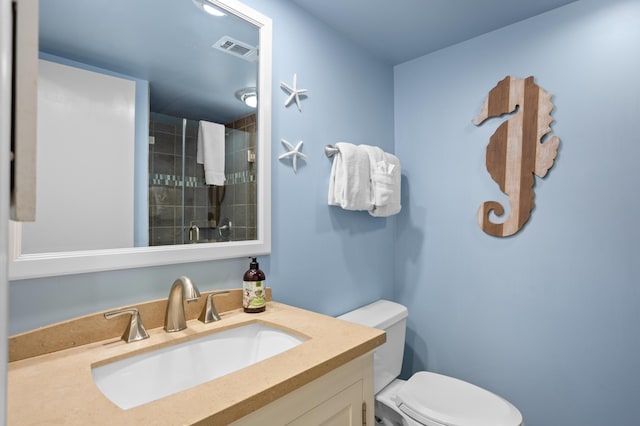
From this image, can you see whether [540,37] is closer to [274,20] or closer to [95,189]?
[274,20]

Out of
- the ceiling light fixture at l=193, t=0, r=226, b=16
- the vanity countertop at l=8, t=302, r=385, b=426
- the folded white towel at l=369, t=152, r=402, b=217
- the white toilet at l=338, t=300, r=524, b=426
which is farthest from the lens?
the folded white towel at l=369, t=152, r=402, b=217

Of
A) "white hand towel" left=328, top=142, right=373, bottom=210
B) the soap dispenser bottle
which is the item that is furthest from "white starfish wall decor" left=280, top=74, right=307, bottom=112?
the soap dispenser bottle

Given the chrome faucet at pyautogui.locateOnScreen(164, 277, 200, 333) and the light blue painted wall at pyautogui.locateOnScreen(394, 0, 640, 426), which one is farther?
the light blue painted wall at pyautogui.locateOnScreen(394, 0, 640, 426)

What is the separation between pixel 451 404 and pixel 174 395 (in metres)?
1.19

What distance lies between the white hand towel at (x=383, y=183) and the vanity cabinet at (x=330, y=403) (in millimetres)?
893

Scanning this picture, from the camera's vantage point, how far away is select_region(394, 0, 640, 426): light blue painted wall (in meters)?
1.41

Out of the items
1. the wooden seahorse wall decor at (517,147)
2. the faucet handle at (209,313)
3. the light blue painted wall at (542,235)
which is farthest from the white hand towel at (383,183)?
the faucet handle at (209,313)

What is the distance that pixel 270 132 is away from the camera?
4.46ft

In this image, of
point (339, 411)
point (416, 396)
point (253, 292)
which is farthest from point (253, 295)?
point (416, 396)

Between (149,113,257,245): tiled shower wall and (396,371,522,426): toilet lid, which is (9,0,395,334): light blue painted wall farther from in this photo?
(396,371,522,426): toilet lid

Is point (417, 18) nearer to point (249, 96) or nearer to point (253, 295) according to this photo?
point (249, 96)

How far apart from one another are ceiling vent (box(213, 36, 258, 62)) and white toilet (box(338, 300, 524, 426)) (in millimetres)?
1220

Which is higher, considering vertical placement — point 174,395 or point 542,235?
point 542,235

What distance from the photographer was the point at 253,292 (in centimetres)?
116
